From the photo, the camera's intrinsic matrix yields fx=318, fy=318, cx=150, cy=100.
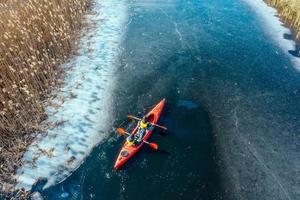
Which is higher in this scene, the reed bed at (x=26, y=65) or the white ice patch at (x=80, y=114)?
the reed bed at (x=26, y=65)

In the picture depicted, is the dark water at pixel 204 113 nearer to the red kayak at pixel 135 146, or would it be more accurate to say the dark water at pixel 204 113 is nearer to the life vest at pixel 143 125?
the red kayak at pixel 135 146

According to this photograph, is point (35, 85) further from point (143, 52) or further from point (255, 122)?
point (255, 122)

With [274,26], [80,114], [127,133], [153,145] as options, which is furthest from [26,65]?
[274,26]

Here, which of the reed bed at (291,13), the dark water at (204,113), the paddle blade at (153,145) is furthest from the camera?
the reed bed at (291,13)

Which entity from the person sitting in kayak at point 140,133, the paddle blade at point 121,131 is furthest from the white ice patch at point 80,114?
the person sitting in kayak at point 140,133

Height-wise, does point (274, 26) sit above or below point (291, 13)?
below

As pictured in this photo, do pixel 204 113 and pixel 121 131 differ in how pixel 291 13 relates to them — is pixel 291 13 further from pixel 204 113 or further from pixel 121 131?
pixel 121 131

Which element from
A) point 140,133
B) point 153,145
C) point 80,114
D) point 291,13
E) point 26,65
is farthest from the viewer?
point 291,13
